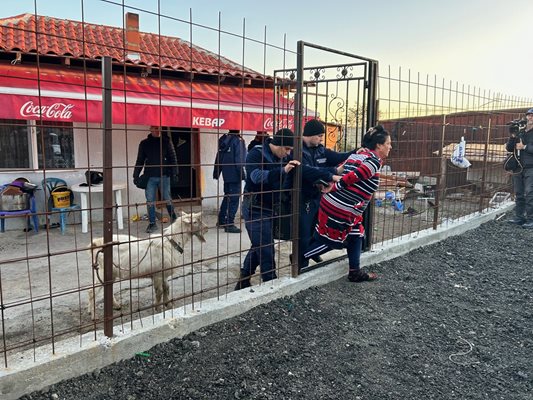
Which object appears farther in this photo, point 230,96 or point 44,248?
point 230,96

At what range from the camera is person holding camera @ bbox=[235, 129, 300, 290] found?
12.9 ft

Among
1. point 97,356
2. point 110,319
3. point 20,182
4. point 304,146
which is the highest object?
point 304,146

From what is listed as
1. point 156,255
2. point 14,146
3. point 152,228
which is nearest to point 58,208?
point 14,146

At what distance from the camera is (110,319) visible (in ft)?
9.05

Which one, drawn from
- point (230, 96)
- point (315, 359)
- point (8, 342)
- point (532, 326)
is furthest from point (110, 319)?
point (230, 96)

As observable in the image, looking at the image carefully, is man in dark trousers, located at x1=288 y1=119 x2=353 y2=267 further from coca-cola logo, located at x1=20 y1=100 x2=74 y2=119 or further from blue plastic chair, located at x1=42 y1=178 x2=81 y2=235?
blue plastic chair, located at x1=42 y1=178 x2=81 y2=235

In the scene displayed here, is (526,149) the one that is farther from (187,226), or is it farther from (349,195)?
(187,226)

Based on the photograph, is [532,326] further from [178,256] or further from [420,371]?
[178,256]

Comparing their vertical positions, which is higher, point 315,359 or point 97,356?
point 97,356

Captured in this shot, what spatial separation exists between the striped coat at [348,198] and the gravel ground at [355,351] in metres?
0.60

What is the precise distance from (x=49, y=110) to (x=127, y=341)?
14.2 feet

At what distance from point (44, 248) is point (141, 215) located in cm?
243

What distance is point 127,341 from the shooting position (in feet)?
9.25

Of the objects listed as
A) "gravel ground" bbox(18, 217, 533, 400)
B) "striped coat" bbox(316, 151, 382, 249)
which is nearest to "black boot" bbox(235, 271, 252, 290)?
"gravel ground" bbox(18, 217, 533, 400)
